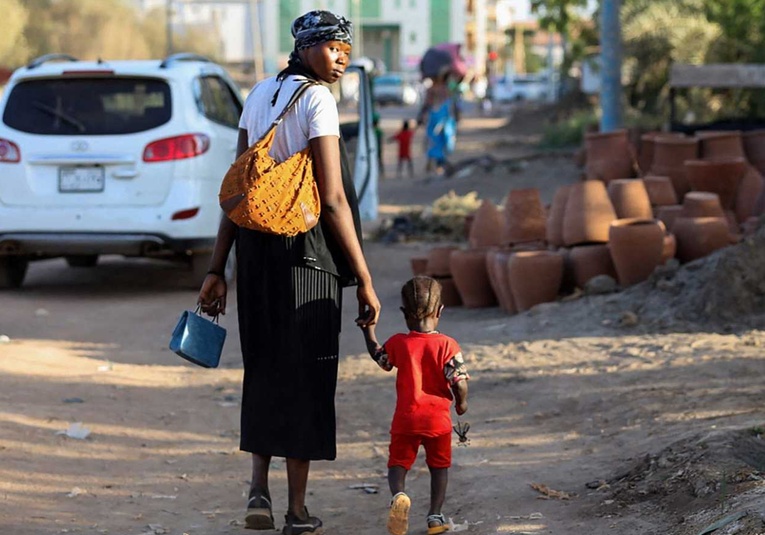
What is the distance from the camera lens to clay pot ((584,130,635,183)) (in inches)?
494

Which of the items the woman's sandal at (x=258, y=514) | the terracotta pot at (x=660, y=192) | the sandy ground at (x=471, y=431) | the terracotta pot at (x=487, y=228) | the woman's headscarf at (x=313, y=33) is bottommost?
the sandy ground at (x=471, y=431)

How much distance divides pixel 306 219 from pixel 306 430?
76 centimetres

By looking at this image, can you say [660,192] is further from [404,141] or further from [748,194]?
[404,141]

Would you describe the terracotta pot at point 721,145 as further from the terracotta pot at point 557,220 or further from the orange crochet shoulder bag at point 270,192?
the orange crochet shoulder bag at point 270,192

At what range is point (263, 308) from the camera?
4.45m

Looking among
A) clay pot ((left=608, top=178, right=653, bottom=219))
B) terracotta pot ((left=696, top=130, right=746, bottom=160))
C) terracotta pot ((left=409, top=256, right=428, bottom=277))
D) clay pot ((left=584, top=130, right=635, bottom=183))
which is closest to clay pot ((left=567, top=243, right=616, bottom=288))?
clay pot ((left=608, top=178, right=653, bottom=219))

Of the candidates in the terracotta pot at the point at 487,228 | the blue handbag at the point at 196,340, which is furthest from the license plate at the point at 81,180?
the blue handbag at the point at 196,340

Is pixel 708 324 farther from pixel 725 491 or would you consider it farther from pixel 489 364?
pixel 725 491

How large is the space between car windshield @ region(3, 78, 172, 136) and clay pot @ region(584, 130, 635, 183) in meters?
4.65

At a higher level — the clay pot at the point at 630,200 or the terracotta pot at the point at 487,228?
the clay pot at the point at 630,200

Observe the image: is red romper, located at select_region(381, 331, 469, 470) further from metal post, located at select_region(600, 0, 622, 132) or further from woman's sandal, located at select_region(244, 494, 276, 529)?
metal post, located at select_region(600, 0, 622, 132)

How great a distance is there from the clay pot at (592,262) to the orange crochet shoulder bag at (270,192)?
16.5 ft

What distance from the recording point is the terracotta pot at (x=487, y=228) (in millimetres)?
10211

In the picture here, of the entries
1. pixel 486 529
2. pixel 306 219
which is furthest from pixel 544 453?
pixel 306 219
